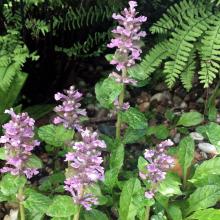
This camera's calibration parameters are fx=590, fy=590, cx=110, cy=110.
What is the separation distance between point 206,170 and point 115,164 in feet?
1.35

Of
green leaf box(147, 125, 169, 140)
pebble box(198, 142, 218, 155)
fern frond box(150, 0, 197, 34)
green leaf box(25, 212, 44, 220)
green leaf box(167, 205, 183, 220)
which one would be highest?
fern frond box(150, 0, 197, 34)

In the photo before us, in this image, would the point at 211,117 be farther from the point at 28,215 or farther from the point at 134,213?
the point at 28,215

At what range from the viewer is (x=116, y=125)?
276 cm

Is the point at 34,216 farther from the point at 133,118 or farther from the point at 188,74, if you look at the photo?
the point at 188,74

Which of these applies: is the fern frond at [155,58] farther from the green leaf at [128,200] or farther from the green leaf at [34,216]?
the green leaf at [34,216]

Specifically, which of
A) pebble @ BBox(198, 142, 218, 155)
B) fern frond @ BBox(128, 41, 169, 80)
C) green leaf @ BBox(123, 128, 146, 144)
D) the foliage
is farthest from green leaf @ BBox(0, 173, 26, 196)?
pebble @ BBox(198, 142, 218, 155)

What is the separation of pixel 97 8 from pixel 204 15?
57 centimetres

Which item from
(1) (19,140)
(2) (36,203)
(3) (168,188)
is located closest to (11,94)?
(2) (36,203)

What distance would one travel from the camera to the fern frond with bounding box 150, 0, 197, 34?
9.88ft

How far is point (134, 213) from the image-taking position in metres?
2.43

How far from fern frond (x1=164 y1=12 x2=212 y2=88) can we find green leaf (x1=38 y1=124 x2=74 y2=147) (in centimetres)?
72

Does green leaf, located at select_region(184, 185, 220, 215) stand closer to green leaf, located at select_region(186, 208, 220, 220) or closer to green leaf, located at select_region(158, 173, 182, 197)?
green leaf, located at select_region(186, 208, 220, 220)

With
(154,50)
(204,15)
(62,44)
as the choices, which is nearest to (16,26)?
(62,44)

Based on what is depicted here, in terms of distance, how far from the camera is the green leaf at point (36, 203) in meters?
2.27
